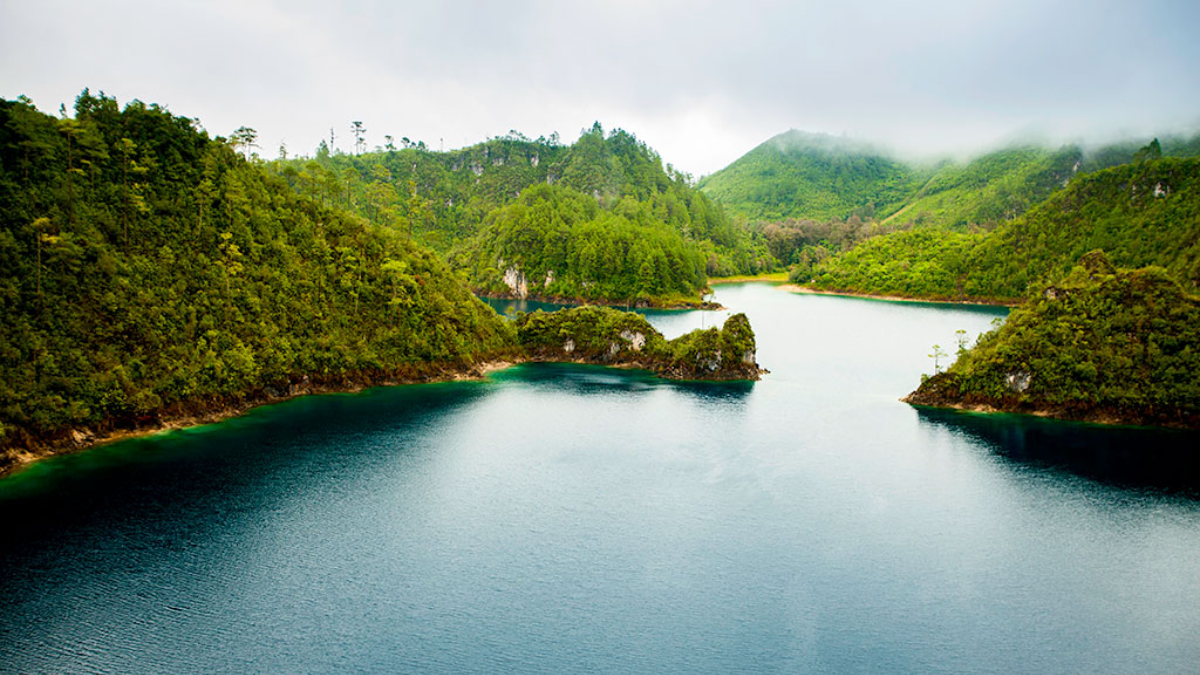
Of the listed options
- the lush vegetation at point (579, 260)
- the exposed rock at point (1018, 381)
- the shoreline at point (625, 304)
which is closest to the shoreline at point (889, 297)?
the lush vegetation at point (579, 260)

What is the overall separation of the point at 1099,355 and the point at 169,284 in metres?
70.9

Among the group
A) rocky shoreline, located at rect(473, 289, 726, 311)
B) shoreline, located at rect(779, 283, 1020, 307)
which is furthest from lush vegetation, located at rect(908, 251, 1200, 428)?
shoreline, located at rect(779, 283, 1020, 307)

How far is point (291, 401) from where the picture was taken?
182 ft

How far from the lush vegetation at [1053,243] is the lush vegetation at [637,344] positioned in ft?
225

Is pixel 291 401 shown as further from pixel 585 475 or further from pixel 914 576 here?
pixel 914 576

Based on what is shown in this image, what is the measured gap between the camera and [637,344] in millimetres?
77250

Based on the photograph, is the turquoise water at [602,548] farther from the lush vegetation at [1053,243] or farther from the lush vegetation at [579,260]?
the lush vegetation at [579,260]

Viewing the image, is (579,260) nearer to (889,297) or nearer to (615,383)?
(889,297)

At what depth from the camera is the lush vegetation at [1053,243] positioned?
385ft

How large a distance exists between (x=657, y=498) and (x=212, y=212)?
4276cm

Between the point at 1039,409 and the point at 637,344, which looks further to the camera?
the point at 637,344

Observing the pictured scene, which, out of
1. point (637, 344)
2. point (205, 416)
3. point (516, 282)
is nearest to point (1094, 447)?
point (637, 344)

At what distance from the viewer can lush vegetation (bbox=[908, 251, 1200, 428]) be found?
51625 mm

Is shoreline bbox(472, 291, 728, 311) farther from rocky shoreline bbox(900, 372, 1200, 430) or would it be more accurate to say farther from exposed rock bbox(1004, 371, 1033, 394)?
exposed rock bbox(1004, 371, 1033, 394)
